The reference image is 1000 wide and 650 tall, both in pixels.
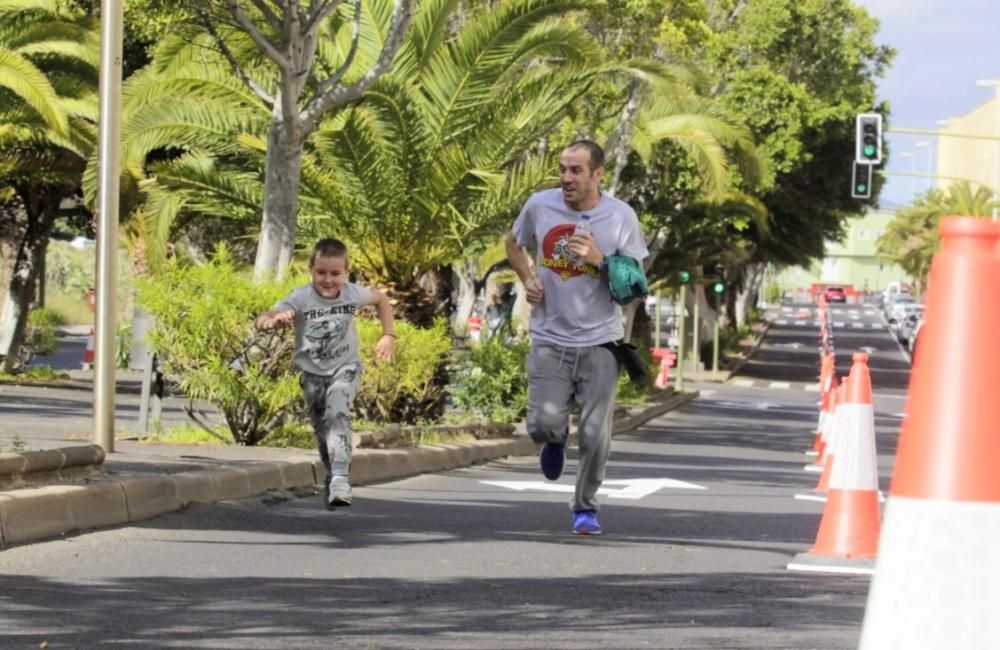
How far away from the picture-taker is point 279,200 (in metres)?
15.6

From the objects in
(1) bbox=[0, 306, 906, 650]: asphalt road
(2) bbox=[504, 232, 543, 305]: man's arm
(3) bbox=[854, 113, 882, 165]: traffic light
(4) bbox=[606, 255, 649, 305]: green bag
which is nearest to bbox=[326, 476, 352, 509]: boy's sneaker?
(1) bbox=[0, 306, 906, 650]: asphalt road

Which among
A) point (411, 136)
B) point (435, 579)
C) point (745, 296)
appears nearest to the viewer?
point (435, 579)

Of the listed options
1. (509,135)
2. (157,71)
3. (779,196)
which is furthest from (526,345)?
(779,196)

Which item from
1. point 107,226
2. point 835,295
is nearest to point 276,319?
point 107,226

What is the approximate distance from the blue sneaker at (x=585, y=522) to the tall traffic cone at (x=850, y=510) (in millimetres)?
1150

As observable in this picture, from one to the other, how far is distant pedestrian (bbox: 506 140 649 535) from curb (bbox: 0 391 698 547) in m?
2.08

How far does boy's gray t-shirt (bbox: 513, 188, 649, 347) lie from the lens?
8727mm

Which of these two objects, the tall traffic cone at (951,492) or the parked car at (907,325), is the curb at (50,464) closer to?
the tall traffic cone at (951,492)

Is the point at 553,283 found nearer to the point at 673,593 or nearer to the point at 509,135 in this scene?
the point at 673,593

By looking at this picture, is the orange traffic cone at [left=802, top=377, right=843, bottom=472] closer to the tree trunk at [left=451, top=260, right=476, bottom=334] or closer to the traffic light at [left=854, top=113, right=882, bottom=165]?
the traffic light at [left=854, top=113, right=882, bottom=165]

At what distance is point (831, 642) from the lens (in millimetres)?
5758

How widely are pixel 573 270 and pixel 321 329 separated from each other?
1.70 meters

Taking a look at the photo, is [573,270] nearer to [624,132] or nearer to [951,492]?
[951,492]

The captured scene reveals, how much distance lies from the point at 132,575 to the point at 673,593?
2094 millimetres
